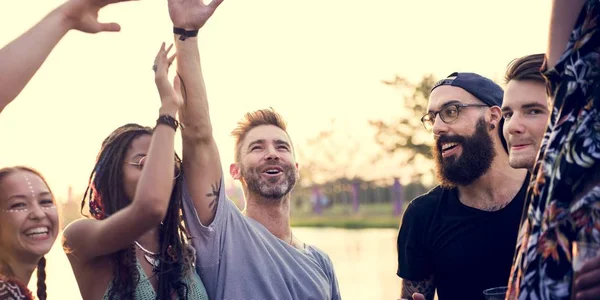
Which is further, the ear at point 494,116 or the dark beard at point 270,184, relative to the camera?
the ear at point 494,116

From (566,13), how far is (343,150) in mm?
60165

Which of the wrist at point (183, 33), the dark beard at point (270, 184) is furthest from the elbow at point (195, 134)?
the dark beard at point (270, 184)

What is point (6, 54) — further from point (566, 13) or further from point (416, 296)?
point (416, 296)

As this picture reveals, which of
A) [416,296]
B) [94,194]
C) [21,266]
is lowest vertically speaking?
[416,296]

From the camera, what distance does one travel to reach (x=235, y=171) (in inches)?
199

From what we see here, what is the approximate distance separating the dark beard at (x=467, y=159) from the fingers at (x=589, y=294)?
2904mm

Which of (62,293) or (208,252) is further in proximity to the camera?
(62,293)

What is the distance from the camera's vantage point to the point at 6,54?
86.5 inches

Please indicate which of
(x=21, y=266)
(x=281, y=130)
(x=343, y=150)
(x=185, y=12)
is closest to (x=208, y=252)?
(x=21, y=266)

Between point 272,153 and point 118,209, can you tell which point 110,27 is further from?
A: point 272,153

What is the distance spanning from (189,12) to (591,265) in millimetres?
2335

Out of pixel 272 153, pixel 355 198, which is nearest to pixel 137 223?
pixel 272 153

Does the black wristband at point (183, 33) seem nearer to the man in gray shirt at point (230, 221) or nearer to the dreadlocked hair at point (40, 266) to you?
the man in gray shirt at point (230, 221)

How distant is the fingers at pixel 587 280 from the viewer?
68.9 inches
